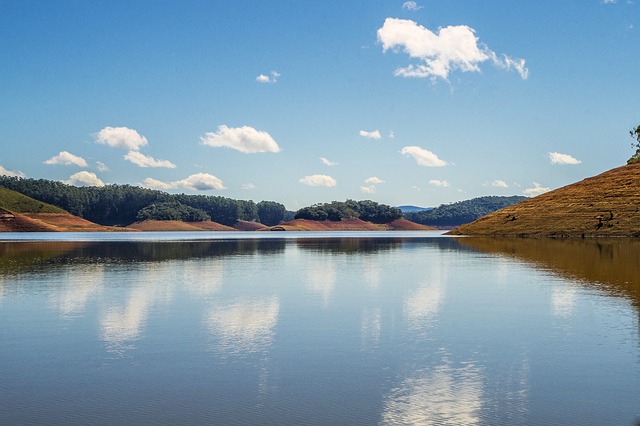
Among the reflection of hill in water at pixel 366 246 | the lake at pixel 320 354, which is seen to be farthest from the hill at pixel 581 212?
the lake at pixel 320 354

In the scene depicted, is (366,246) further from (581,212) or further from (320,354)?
(320,354)

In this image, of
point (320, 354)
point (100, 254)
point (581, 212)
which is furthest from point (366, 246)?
point (320, 354)

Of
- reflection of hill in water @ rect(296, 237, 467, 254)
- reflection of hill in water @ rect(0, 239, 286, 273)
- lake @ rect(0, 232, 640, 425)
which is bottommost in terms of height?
lake @ rect(0, 232, 640, 425)

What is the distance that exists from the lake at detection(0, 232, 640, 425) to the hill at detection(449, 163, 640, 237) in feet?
332

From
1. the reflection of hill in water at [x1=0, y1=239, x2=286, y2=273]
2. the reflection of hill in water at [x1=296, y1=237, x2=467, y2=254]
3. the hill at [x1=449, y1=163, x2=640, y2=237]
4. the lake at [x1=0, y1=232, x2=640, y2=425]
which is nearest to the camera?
the lake at [x1=0, y1=232, x2=640, y2=425]

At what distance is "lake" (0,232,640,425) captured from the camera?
12.0 meters

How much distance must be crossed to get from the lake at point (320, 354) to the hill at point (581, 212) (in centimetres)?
10105

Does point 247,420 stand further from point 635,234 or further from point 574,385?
point 635,234

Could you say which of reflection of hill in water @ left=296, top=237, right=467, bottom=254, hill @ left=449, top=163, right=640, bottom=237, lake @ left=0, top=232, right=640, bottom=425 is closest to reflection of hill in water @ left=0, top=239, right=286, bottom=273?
reflection of hill in water @ left=296, top=237, right=467, bottom=254

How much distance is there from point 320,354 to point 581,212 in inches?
5291

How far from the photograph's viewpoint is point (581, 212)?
137375 mm

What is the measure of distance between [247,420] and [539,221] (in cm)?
14075

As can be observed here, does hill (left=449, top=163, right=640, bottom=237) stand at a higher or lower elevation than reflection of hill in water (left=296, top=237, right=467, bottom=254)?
higher

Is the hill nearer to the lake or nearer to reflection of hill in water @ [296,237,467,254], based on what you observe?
reflection of hill in water @ [296,237,467,254]
